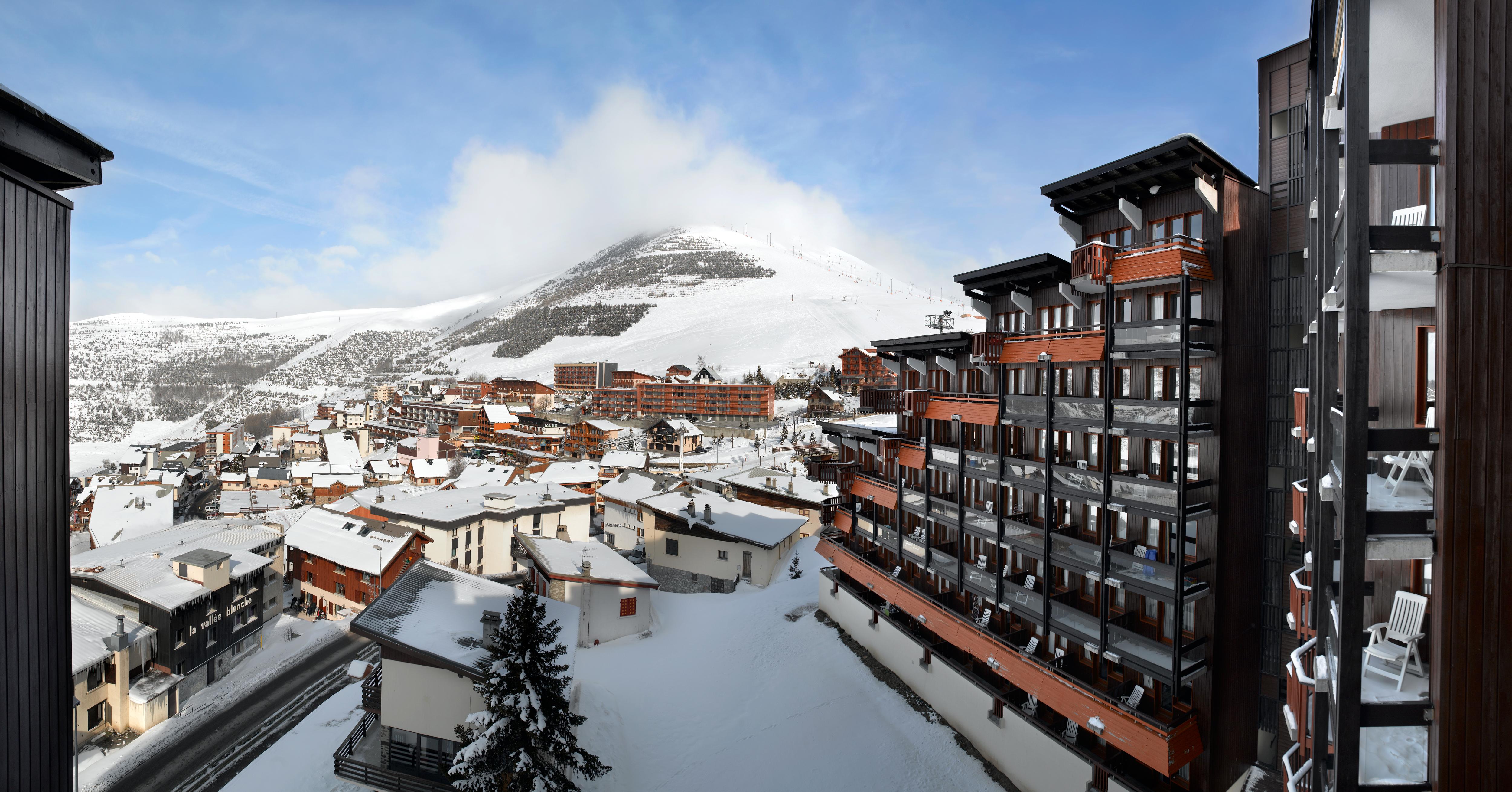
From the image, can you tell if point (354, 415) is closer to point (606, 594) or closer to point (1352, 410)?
point (606, 594)

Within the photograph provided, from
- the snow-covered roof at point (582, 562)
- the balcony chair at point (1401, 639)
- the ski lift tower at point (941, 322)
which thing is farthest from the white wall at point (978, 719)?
the ski lift tower at point (941, 322)

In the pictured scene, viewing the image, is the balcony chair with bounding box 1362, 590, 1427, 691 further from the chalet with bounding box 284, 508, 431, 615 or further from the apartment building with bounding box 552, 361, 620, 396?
the apartment building with bounding box 552, 361, 620, 396

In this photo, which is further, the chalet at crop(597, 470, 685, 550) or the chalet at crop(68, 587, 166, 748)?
the chalet at crop(597, 470, 685, 550)

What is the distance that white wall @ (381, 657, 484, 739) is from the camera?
18781 millimetres

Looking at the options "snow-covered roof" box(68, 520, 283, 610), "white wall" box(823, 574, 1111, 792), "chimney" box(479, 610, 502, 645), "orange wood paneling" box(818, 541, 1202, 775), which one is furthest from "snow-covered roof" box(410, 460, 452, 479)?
"orange wood paneling" box(818, 541, 1202, 775)

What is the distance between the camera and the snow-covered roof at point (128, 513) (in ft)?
175

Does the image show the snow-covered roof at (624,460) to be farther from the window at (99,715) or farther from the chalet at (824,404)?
the window at (99,715)

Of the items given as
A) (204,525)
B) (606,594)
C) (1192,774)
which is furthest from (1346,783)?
(204,525)

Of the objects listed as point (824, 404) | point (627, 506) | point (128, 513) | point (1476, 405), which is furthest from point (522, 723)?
point (824, 404)

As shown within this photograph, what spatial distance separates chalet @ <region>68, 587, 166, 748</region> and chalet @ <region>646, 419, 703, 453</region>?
60.8 m

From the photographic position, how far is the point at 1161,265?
13.8 meters

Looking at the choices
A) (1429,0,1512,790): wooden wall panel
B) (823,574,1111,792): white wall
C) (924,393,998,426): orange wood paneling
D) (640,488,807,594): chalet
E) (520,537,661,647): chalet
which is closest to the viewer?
(1429,0,1512,790): wooden wall panel

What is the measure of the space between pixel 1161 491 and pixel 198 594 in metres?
42.0

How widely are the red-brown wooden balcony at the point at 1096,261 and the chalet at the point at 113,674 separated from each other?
3864 cm
